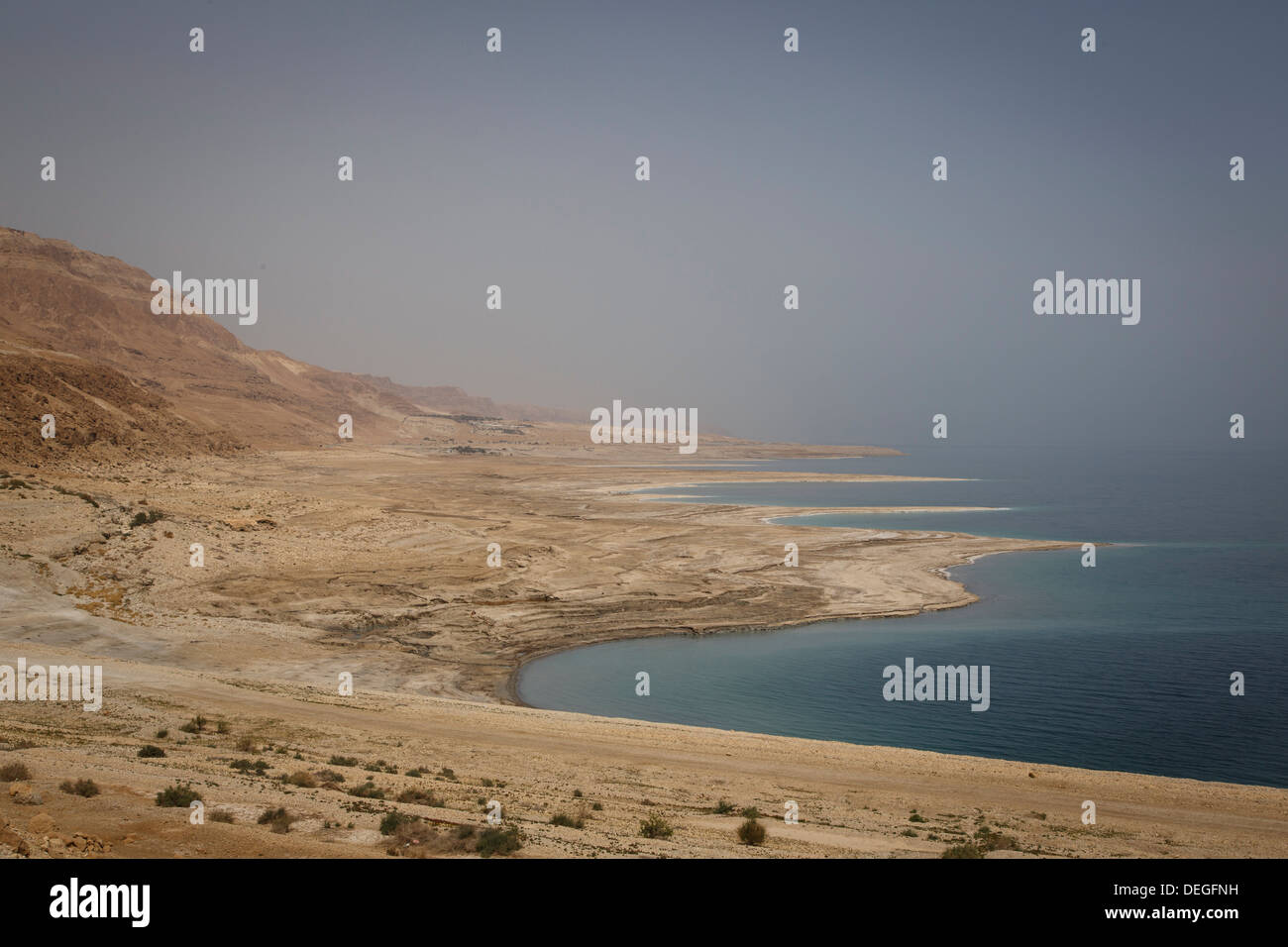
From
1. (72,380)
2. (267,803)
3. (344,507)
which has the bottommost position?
(267,803)

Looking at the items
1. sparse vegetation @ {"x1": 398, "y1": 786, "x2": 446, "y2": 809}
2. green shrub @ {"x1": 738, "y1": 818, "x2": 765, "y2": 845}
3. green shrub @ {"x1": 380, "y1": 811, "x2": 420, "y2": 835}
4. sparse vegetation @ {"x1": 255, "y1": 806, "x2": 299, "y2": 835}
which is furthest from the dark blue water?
sparse vegetation @ {"x1": 255, "y1": 806, "x2": 299, "y2": 835}

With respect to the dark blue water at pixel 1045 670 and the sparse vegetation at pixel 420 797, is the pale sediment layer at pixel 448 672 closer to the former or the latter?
the sparse vegetation at pixel 420 797

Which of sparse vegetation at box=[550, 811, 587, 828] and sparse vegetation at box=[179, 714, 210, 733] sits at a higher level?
sparse vegetation at box=[179, 714, 210, 733]

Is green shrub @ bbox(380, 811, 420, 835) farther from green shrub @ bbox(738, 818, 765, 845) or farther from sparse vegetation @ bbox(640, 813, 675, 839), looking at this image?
green shrub @ bbox(738, 818, 765, 845)

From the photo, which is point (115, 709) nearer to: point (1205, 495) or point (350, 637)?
point (350, 637)

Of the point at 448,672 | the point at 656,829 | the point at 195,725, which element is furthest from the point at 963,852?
the point at 448,672

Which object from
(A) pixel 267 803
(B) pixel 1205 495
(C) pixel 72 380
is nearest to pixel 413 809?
(A) pixel 267 803

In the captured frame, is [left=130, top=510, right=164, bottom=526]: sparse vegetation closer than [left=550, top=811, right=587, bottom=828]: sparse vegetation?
No
